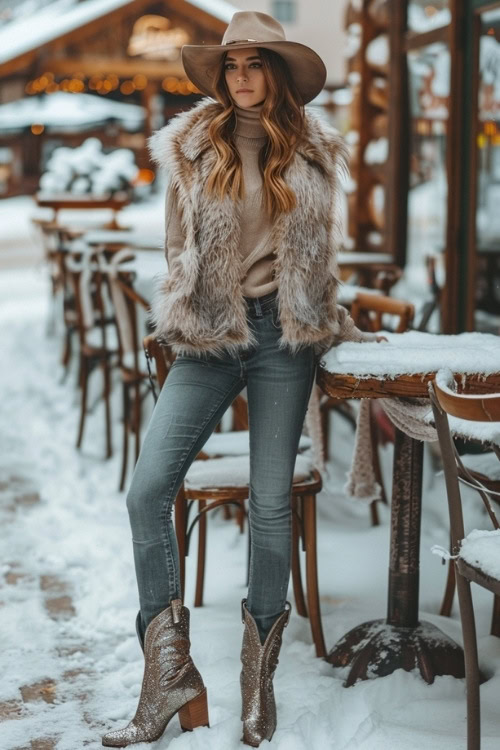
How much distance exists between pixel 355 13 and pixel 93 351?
352 centimetres

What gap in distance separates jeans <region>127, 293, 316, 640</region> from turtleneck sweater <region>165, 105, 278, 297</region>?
58 mm

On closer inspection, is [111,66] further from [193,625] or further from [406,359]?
[406,359]

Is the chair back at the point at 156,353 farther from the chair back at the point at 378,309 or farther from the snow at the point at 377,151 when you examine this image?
the snow at the point at 377,151

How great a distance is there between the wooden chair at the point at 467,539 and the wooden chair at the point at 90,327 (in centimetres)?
355

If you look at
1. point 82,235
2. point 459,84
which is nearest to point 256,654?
point 459,84

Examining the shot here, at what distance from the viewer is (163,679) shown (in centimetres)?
260

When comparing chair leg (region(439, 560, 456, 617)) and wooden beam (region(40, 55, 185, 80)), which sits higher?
wooden beam (region(40, 55, 185, 80))

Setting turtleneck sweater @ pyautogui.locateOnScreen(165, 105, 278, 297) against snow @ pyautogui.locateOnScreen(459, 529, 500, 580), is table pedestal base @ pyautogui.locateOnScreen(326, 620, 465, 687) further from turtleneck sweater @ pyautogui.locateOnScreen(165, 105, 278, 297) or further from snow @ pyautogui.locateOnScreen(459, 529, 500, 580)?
turtleneck sweater @ pyautogui.locateOnScreen(165, 105, 278, 297)

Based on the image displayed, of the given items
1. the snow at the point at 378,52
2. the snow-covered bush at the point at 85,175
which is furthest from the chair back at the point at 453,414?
the snow-covered bush at the point at 85,175

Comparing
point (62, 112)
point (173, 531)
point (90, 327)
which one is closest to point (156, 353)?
point (173, 531)

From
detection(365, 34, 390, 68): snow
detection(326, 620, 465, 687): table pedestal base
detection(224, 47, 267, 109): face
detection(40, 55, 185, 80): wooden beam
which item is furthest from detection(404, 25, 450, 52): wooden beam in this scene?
detection(40, 55, 185, 80): wooden beam

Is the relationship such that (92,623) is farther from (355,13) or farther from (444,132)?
(355,13)

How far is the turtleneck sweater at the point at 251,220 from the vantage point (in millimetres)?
2705

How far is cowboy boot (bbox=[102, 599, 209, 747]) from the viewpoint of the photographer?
2594 mm
